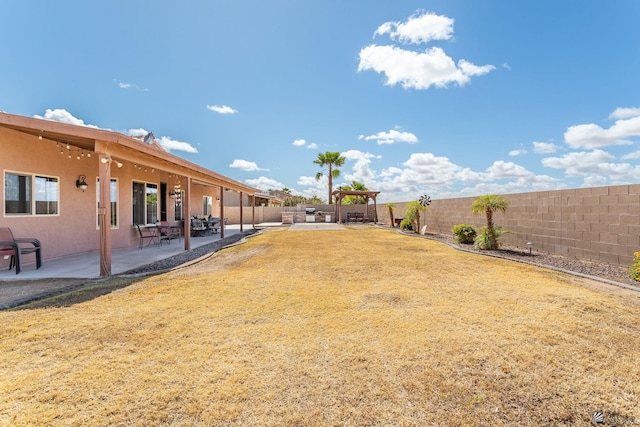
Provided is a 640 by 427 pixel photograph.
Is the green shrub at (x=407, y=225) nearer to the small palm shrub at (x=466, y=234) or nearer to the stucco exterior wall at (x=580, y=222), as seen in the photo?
the small palm shrub at (x=466, y=234)

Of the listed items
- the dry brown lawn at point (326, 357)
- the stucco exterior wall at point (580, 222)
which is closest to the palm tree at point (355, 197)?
the stucco exterior wall at point (580, 222)

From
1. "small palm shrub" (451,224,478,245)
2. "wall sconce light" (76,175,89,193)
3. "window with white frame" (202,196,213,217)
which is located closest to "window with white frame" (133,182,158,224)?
"wall sconce light" (76,175,89,193)

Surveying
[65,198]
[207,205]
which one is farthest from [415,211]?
A: [65,198]

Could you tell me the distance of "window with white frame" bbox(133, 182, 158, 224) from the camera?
1044 cm

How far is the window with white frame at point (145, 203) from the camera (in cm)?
1044

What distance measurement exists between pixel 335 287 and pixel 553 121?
13.2 m

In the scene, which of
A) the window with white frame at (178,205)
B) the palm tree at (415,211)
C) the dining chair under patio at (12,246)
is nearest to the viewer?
the dining chair under patio at (12,246)

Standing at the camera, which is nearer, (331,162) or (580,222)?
(580,222)

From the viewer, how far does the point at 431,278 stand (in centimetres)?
566

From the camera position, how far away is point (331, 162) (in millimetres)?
30453

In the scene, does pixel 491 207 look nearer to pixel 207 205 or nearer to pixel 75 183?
pixel 75 183

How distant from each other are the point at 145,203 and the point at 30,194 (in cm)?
391

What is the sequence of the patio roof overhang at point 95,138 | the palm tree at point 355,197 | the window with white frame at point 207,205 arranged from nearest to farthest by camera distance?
the patio roof overhang at point 95,138 → the window with white frame at point 207,205 → the palm tree at point 355,197

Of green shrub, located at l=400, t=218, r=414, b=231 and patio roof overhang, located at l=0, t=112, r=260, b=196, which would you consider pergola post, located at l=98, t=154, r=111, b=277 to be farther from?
green shrub, located at l=400, t=218, r=414, b=231
